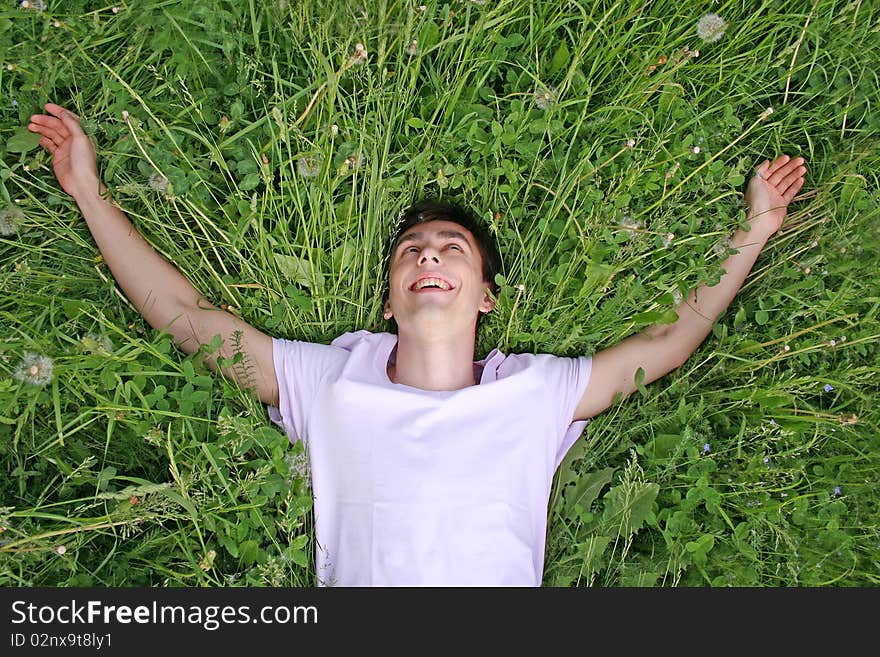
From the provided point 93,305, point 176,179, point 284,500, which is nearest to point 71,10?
point 176,179

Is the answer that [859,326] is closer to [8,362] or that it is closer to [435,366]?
[435,366]

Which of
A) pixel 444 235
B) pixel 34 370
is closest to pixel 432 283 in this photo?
pixel 444 235

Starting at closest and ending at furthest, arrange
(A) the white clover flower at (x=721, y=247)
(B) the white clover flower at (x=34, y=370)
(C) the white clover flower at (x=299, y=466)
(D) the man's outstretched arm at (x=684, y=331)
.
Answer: (B) the white clover flower at (x=34, y=370), (C) the white clover flower at (x=299, y=466), (D) the man's outstretched arm at (x=684, y=331), (A) the white clover flower at (x=721, y=247)

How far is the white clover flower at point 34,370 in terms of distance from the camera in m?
2.41

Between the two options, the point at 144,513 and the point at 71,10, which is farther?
the point at 71,10

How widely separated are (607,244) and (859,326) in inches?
43.7

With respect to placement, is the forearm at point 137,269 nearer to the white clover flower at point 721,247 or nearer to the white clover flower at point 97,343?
the white clover flower at point 97,343

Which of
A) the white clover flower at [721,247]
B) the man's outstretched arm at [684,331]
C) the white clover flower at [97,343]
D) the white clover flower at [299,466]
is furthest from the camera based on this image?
the white clover flower at [721,247]

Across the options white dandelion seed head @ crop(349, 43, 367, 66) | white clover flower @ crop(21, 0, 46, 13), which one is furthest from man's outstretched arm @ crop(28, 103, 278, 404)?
white dandelion seed head @ crop(349, 43, 367, 66)

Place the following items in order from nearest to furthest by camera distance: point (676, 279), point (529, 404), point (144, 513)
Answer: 1. point (144, 513)
2. point (529, 404)
3. point (676, 279)

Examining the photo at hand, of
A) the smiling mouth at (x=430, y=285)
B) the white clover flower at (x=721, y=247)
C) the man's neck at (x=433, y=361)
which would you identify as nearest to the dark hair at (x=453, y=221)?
the smiling mouth at (x=430, y=285)

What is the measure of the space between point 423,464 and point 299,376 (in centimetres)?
57

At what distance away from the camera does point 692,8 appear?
292cm

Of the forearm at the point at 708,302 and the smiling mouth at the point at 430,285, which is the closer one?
the smiling mouth at the point at 430,285
